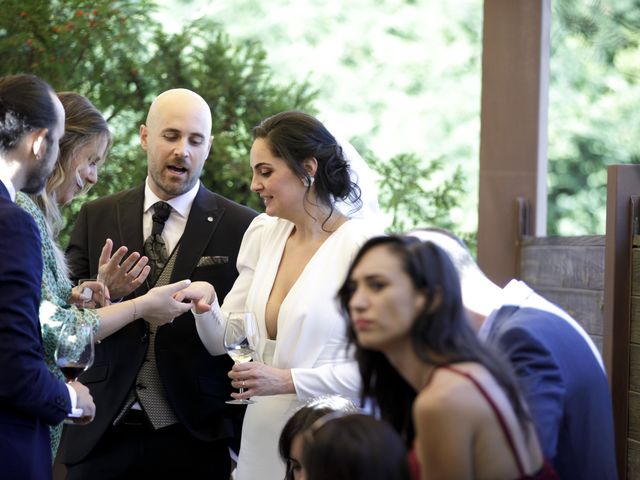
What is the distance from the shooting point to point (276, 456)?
3.18m

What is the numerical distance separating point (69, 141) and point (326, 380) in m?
1.14

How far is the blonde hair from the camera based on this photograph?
10.5ft

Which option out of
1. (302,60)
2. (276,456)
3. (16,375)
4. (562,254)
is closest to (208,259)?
(276,456)

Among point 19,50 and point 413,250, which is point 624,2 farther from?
point 413,250

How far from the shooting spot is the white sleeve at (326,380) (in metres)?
2.98

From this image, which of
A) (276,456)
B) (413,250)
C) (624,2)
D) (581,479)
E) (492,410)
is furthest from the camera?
(624,2)

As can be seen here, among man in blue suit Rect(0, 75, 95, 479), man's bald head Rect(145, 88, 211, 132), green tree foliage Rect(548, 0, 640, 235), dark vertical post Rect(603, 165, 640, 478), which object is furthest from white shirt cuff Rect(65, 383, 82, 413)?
green tree foliage Rect(548, 0, 640, 235)

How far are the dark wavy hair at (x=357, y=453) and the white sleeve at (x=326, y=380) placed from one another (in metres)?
1.12

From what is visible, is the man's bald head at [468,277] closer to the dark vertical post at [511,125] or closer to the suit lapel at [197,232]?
the suit lapel at [197,232]

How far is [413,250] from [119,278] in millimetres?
1639

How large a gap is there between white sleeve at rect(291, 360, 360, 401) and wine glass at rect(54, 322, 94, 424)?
0.68m

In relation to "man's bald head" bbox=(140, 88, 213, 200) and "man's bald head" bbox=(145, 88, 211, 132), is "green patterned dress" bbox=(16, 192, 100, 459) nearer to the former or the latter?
"man's bald head" bbox=(140, 88, 213, 200)

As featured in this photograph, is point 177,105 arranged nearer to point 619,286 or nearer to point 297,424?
point 297,424

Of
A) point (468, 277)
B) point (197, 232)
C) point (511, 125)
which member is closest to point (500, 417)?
point (468, 277)
